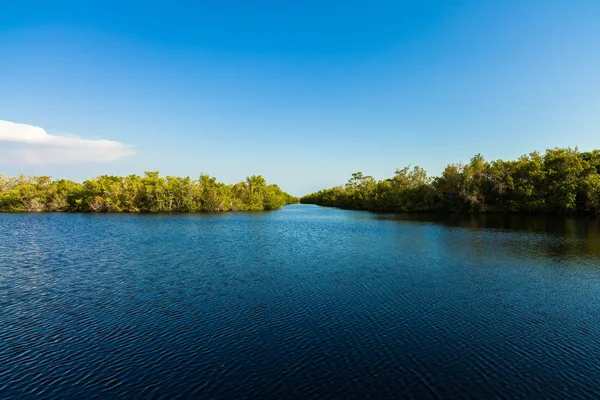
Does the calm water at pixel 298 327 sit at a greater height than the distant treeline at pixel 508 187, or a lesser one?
lesser

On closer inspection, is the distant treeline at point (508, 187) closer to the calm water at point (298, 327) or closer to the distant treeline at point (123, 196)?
the calm water at point (298, 327)

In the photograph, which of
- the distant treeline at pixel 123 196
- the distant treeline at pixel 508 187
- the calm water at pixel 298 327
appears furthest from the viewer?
the distant treeline at pixel 123 196

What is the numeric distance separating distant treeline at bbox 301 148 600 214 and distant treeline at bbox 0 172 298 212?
65.5m

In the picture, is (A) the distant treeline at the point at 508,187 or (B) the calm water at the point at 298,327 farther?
(A) the distant treeline at the point at 508,187

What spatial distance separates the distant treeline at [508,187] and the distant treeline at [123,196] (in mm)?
65546

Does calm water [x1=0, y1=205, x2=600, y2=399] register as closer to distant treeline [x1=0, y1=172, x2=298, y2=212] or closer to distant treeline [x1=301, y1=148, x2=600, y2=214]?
distant treeline [x1=301, y1=148, x2=600, y2=214]

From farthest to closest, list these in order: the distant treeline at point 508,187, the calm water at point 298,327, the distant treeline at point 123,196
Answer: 1. the distant treeline at point 123,196
2. the distant treeline at point 508,187
3. the calm water at point 298,327

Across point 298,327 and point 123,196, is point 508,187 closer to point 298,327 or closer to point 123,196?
point 298,327

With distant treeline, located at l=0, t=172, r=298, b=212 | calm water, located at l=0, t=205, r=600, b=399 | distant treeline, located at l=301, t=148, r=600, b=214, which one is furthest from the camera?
distant treeline, located at l=0, t=172, r=298, b=212

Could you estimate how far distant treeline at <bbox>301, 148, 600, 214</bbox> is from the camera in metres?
69.4

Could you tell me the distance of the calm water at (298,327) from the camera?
32.2 feet

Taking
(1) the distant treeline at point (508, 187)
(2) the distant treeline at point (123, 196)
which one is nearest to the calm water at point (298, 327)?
(1) the distant treeline at point (508, 187)

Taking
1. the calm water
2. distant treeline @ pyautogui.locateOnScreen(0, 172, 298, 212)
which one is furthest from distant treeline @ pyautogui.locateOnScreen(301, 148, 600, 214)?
distant treeline @ pyautogui.locateOnScreen(0, 172, 298, 212)

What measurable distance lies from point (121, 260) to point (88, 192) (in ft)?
311
